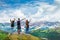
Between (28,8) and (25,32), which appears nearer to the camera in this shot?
(25,32)

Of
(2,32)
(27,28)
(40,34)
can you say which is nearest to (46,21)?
(40,34)

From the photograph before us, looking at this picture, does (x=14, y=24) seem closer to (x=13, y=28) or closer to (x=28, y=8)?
(x=13, y=28)

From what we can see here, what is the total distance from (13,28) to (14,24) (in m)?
0.48

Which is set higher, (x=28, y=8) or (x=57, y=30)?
(x=28, y=8)

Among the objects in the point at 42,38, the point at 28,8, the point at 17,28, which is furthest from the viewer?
the point at 28,8

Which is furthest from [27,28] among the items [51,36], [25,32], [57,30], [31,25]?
[57,30]

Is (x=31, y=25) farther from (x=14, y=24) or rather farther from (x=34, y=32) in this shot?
(x=14, y=24)

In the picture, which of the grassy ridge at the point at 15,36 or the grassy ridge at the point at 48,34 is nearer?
the grassy ridge at the point at 15,36

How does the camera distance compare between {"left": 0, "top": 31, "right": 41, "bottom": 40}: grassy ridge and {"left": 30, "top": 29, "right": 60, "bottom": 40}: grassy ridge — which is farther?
{"left": 30, "top": 29, "right": 60, "bottom": 40}: grassy ridge

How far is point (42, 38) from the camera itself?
17.7 m

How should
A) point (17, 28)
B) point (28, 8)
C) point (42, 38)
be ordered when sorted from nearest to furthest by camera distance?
point (17, 28)
point (42, 38)
point (28, 8)

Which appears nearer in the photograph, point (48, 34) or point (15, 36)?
point (15, 36)

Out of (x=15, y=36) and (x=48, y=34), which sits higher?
(x=15, y=36)

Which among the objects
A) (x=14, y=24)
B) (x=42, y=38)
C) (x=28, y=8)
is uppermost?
(x=28, y=8)
